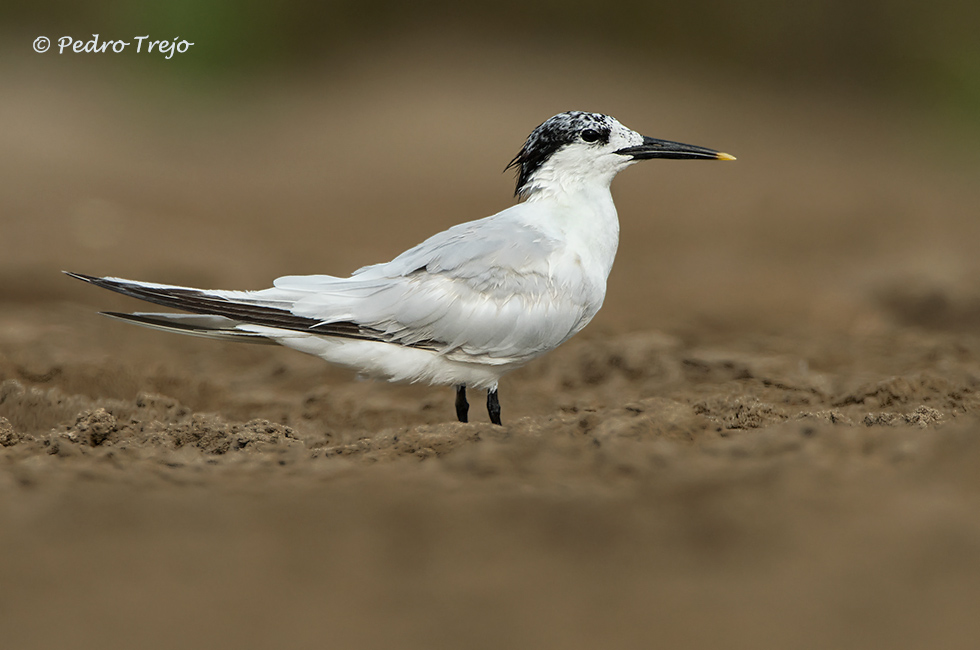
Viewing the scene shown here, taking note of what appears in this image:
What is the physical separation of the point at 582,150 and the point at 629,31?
15.1 meters

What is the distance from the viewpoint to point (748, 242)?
962 centimetres

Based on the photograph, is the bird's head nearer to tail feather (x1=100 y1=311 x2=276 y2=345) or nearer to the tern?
the tern

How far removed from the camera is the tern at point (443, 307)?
382 cm

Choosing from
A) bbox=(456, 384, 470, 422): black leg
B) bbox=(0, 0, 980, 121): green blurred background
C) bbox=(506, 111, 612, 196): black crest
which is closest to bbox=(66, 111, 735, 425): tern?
bbox=(456, 384, 470, 422): black leg

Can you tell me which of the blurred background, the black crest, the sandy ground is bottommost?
the sandy ground

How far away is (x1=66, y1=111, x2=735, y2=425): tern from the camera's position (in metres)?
3.82

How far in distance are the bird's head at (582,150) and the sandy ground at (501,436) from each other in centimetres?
116

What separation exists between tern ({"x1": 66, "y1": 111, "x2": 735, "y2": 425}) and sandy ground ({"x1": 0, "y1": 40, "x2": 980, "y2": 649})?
38cm

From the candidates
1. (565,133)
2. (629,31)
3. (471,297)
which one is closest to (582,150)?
(565,133)

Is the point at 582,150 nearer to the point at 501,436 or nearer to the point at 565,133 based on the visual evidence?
the point at 565,133

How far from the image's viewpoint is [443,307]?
12.9 ft

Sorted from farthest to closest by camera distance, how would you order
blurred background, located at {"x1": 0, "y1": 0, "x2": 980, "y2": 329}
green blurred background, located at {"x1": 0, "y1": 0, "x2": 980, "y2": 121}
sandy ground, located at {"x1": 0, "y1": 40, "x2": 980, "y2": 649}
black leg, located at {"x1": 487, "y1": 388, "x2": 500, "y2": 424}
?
green blurred background, located at {"x1": 0, "y1": 0, "x2": 980, "y2": 121} → blurred background, located at {"x1": 0, "y1": 0, "x2": 980, "y2": 329} → black leg, located at {"x1": 487, "y1": 388, "x2": 500, "y2": 424} → sandy ground, located at {"x1": 0, "y1": 40, "x2": 980, "y2": 649}

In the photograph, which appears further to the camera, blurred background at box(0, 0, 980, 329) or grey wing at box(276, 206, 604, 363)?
blurred background at box(0, 0, 980, 329)

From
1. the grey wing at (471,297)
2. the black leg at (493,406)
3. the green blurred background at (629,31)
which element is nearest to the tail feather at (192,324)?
the grey wing at (471,297)
